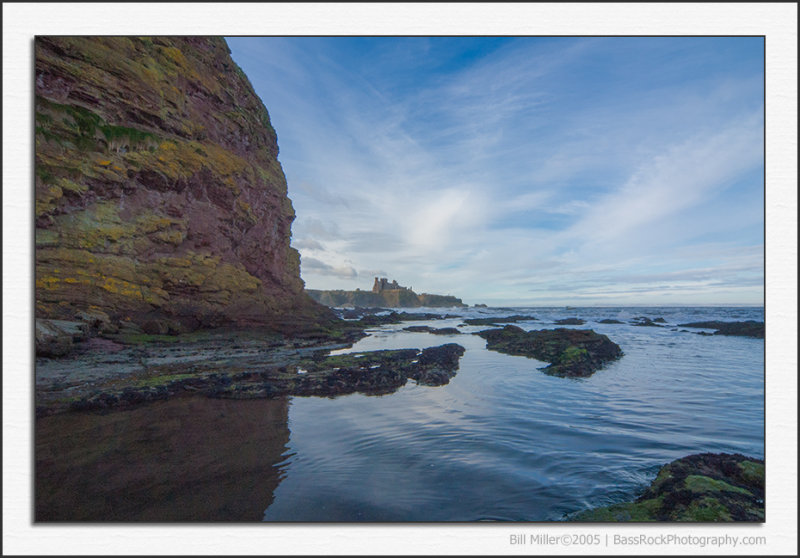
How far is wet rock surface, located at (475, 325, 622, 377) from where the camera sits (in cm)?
1132

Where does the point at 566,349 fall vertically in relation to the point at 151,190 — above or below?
below

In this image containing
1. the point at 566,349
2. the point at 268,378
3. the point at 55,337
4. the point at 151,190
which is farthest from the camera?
the point at 151,190

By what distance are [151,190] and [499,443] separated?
18261 millimetres

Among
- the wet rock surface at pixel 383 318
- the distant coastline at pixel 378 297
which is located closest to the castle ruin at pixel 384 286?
the distant coastline at pixel 378 297

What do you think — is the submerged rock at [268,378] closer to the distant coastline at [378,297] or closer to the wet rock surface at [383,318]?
the wet rock surface at [383,318]

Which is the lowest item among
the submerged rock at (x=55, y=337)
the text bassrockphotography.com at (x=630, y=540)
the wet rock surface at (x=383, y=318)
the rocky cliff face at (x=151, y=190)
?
the wet rock surface at (x=383, y=318)

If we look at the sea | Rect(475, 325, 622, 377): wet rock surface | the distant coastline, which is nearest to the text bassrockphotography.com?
the sea

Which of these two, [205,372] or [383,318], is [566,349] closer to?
[205,372]

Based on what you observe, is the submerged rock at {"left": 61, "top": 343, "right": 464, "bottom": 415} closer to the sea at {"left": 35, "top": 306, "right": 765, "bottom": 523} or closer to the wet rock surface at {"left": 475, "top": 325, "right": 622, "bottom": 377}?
the sea at {"left": 35, "top": 306, "right": 765, "bottom": 523}

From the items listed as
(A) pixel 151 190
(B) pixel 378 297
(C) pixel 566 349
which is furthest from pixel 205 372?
(B) pixel 378 297

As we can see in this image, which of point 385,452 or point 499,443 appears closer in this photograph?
point 385,452

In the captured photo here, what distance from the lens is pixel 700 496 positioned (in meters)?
2.93

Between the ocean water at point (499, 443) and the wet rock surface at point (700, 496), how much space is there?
0.38 metres

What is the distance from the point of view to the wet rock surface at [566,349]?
37.1ft
